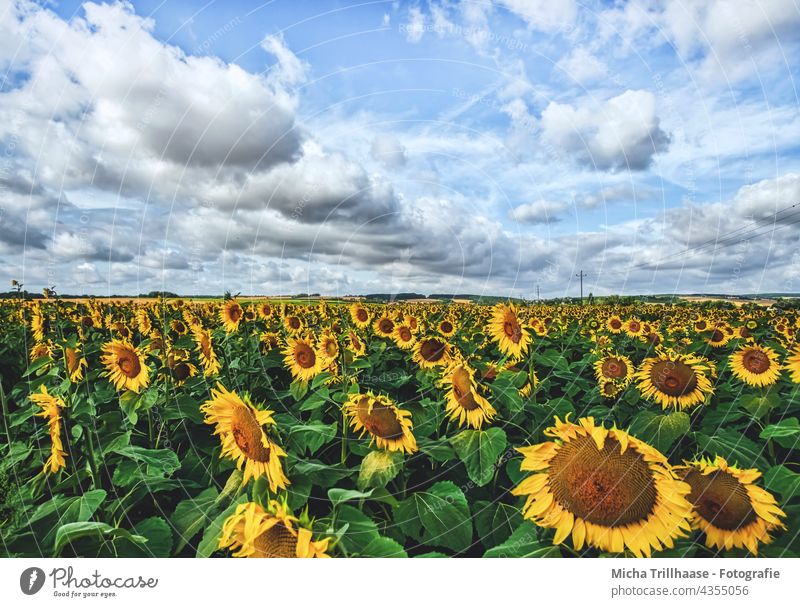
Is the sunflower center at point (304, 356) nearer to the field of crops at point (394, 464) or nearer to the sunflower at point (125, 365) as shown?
the field of crops at point (394, 464)

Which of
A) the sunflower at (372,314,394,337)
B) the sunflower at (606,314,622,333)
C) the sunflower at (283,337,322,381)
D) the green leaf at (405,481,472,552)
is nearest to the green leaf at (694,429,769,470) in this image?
the green leaf at (405,481,472,552)

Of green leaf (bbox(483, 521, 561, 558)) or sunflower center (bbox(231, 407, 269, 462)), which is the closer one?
green leaf (bbox(483, 521, 561, 558))

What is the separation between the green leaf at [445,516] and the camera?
196 cm

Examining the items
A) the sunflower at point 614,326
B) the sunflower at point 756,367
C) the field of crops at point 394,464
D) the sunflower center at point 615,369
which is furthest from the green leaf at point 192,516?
the sunflower at point 614,326

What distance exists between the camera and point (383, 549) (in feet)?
5.10

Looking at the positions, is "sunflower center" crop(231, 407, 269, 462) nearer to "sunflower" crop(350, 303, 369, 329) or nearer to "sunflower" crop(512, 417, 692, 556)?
"sunflower" crop(512, 417, 692, 556)

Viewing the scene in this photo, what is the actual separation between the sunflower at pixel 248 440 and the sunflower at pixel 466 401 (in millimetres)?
1232

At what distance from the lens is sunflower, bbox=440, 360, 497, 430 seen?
277cm

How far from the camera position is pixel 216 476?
2.59 m

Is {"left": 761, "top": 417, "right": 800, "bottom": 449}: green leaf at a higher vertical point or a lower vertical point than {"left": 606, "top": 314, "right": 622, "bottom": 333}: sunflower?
lower

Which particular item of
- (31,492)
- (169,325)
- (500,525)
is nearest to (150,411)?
(31,492)
